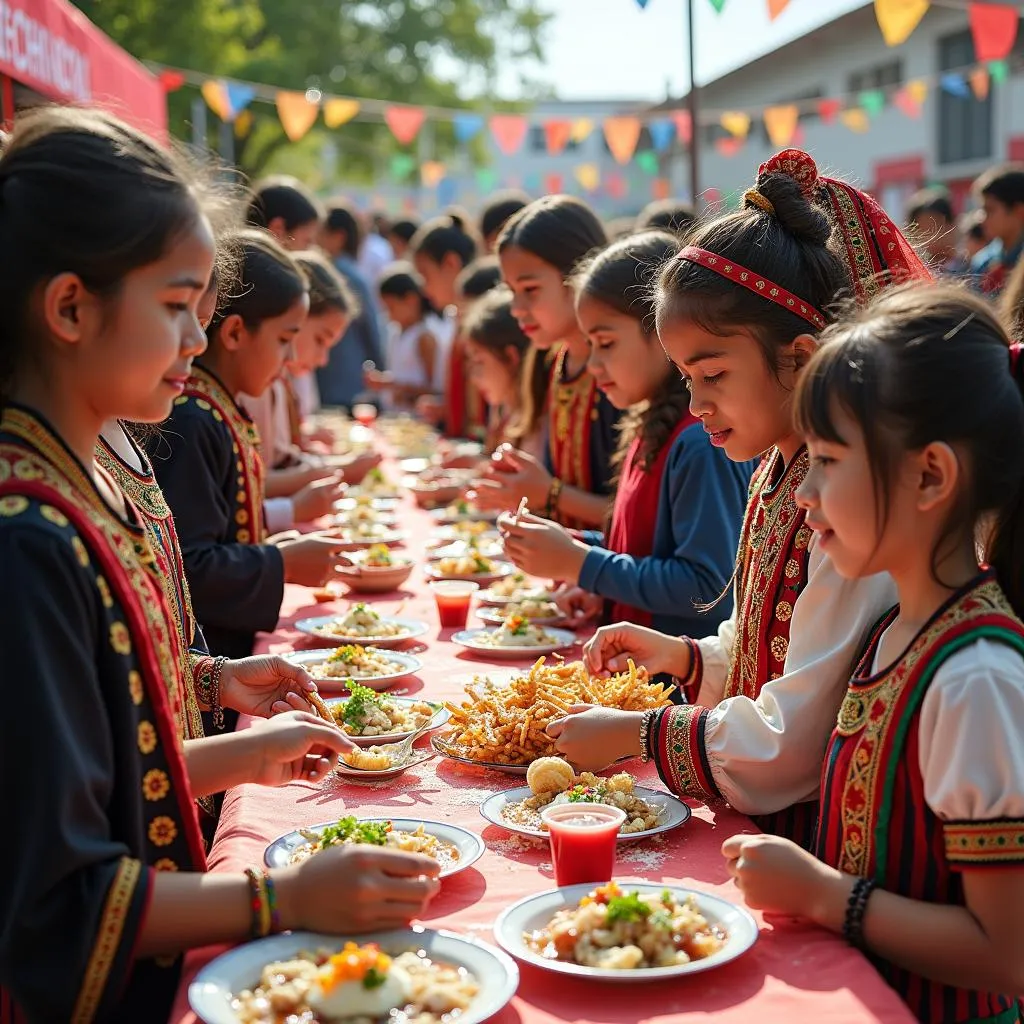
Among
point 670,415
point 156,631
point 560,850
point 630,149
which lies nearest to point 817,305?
point 670,415

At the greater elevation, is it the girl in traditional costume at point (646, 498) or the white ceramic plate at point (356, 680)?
the girl in traditional costume at point (646, 498)

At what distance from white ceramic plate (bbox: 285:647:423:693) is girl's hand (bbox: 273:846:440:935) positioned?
46.5 inches

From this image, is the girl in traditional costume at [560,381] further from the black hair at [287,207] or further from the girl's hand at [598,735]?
the black hair at [287,207]

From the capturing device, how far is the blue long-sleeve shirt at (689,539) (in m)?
3.06

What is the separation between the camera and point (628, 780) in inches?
84.7

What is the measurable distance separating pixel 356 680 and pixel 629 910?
1.37 metres

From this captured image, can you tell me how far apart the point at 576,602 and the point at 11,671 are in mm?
2358

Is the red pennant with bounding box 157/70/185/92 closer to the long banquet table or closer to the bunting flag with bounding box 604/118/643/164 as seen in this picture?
the bunting flag with bounding box 604/118/643/164

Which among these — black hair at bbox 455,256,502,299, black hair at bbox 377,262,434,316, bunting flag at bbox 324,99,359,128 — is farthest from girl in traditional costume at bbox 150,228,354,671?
bunting flag at bbox 324,99,359,128

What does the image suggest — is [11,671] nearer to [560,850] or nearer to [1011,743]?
[560,850]

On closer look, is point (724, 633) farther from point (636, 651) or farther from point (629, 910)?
point (629, 910)

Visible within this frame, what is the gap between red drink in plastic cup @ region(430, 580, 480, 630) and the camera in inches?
142

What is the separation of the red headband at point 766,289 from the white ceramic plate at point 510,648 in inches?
49.9

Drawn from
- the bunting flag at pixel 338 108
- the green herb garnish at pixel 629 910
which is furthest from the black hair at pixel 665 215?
the bunting flag at pixel 338 108
